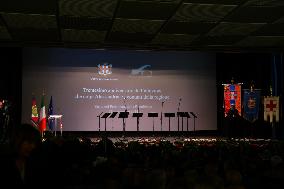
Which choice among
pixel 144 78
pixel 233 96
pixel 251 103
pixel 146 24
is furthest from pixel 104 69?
pixel 146 24

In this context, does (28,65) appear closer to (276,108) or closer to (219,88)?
(219,88)

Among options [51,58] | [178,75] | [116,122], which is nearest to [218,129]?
[178,75]

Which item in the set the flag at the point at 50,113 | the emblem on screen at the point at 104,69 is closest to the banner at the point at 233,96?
the emblem on screen at the point at 104,69

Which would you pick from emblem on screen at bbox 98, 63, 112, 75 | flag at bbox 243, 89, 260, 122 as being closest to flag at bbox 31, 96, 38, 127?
emblem on screen at bbox 98, 63, 112, 75

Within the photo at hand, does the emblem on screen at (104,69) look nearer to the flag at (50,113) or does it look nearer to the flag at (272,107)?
the flag at (50,113)

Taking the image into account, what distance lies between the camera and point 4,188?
212 centimetres

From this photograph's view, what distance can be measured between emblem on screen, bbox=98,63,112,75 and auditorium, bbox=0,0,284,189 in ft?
0.12

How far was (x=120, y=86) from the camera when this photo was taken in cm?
1446

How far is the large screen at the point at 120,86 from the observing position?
14102 mm

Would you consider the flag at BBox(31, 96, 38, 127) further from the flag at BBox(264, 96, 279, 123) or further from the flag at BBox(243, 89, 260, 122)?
the flag at BBox(264, 96, 279, 123)

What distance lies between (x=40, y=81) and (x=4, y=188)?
1231cm

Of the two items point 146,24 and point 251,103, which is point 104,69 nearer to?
point 251,103

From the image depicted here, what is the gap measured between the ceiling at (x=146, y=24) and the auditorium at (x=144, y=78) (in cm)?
3

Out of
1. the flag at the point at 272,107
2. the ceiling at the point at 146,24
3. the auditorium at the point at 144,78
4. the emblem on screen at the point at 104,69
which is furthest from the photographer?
the emblem on screen at the point at 104,69
